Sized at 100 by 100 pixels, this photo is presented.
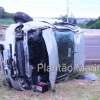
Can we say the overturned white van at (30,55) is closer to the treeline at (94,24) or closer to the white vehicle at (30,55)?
the white vehicle at (30,55)

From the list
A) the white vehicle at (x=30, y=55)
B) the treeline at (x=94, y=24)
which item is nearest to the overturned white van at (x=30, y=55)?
the white vehicle at (x=30, y=55)

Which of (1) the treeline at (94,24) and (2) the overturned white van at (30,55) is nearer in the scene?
(2) the overturned white van at (30,55)

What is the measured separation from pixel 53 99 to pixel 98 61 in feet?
19.4

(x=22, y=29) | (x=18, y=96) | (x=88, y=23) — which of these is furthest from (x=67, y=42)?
(x=88, y=23)

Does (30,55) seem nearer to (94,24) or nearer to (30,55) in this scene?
(30,55)

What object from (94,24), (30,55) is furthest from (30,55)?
(94,24)

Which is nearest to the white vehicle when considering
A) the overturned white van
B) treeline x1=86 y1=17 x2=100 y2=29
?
the overturned white van

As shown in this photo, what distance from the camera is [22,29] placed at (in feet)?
28.1

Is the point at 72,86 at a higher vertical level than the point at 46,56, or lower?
lower

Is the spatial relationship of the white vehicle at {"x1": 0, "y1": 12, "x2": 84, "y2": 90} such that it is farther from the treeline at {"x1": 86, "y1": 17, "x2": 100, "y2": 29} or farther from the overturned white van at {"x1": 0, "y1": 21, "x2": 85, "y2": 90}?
the treeline at {"x1": 86, "y1": 17, "x2": 100, "y2": 29}

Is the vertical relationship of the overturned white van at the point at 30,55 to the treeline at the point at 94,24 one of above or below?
above

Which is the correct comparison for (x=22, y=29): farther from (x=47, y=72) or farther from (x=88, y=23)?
(x=88, y=23)

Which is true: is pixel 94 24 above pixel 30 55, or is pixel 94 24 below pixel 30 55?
below

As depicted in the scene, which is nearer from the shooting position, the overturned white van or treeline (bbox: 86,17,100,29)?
the overturned white van
